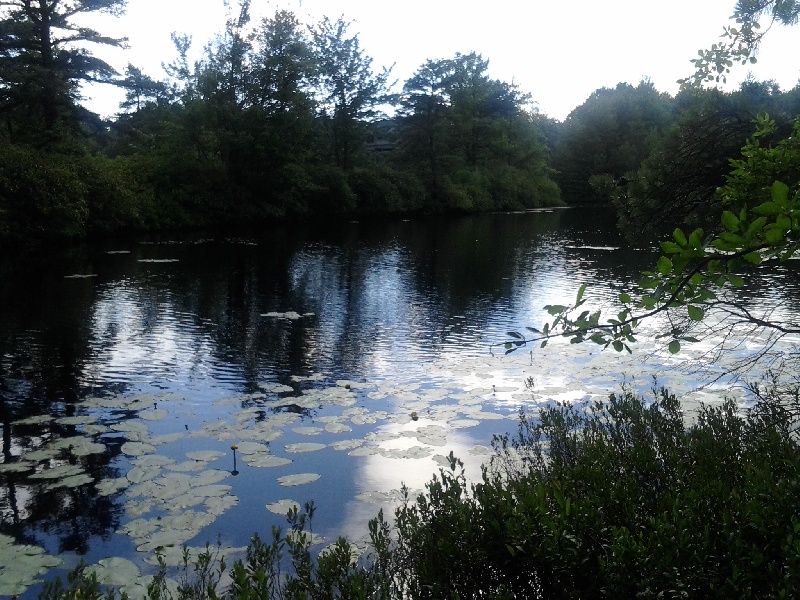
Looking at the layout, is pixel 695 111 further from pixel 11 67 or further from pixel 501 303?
pixel 11 67

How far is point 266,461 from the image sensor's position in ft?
23.3

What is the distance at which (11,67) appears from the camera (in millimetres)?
28844

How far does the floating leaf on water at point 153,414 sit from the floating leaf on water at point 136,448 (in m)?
0.91

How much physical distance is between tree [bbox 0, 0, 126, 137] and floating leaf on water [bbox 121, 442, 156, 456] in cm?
2661

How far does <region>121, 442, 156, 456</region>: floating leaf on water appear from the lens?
23.8 ft

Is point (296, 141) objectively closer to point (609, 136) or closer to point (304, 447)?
point (304, 447)

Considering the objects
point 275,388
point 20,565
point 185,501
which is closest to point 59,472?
point 185,501

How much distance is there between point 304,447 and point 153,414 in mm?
2208

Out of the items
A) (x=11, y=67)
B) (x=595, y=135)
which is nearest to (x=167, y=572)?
(x=11, y=67)

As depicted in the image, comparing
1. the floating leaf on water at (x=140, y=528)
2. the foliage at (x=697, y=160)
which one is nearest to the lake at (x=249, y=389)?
the floating leaf on water at (x=140, y=528)

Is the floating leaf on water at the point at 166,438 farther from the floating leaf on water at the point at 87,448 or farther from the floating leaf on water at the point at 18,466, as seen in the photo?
the floating leaf on water at the point at 18,466

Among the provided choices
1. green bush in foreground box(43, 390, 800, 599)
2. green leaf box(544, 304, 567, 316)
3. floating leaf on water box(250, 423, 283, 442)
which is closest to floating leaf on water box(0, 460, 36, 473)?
floating leaf on water box(250, 423, 283, 442)

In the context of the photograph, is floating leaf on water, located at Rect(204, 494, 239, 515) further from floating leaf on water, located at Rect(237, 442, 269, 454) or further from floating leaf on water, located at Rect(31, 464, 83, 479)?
floating leaf on water, located at Rect(31, 464, 83, 479)

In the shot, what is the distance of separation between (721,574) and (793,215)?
1612 millimetres
